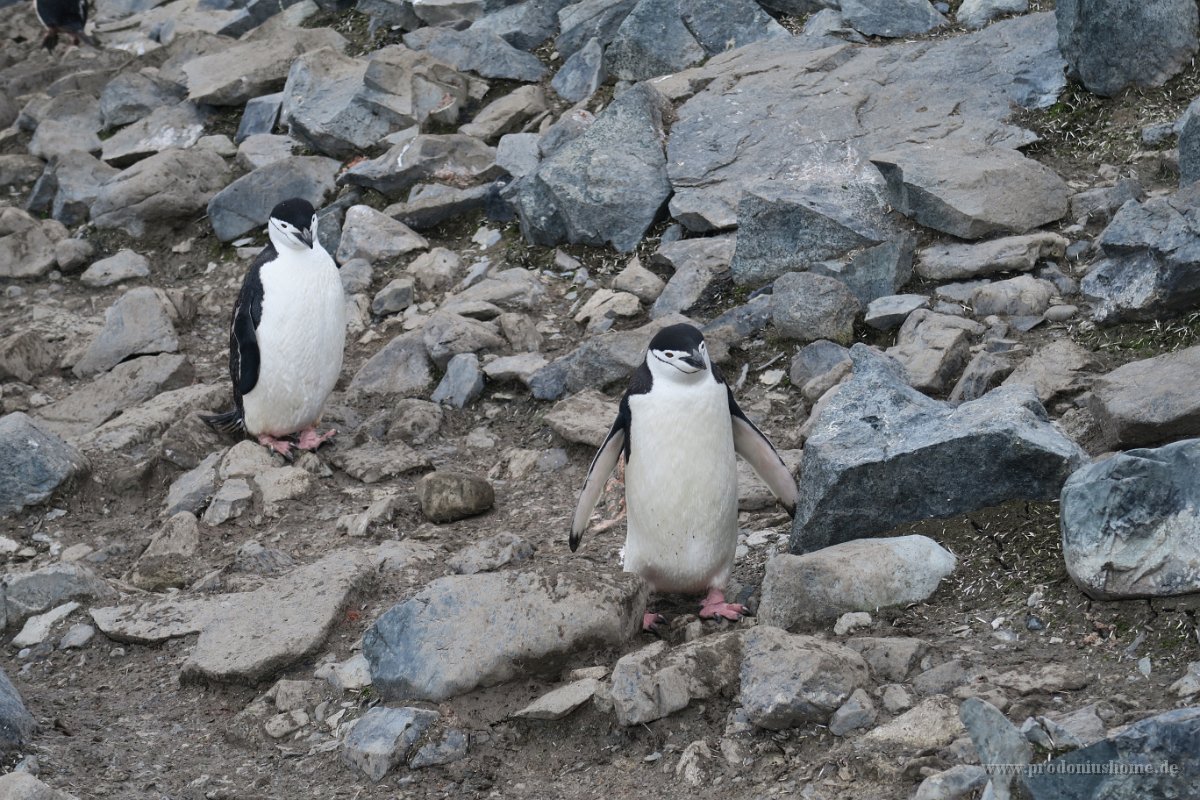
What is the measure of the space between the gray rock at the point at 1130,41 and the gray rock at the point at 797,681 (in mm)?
4484

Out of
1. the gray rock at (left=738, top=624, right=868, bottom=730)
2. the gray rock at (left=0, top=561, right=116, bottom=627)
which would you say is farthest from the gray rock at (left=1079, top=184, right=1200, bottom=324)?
Result: the gray rock at (left=0, top=561, right=116, bottom=627)

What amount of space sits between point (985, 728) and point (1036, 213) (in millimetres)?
3974

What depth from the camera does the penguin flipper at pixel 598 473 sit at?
16.1 ft

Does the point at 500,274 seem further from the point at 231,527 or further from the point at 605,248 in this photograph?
the point at 231,527

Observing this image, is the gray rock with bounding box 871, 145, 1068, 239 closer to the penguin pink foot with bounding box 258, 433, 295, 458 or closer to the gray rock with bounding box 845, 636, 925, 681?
the gray rock with bounding box 845, 636, 925, 681

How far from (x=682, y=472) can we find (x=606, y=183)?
10.9ft

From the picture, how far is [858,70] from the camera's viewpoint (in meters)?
7.94

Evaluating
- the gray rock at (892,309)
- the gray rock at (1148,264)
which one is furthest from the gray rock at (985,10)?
the gray rock at (1148,264)

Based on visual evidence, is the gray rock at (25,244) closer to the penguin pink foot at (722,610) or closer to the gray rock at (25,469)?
the gray rock at (25,469)

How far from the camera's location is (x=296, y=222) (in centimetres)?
668

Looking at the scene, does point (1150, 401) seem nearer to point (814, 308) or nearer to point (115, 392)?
point (814, 308)

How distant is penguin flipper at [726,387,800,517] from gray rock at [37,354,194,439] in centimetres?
400

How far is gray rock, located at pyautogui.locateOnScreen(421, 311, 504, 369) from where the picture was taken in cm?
706

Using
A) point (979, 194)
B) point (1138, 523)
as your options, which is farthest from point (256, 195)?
point (1138, 523)
